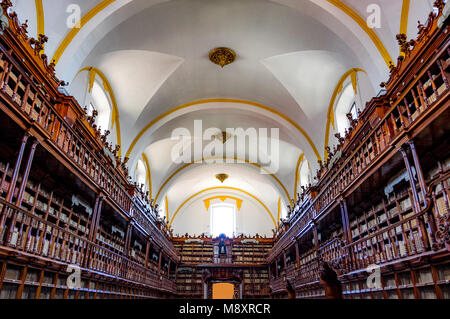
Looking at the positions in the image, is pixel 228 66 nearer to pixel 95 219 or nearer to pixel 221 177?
pixel 95 219

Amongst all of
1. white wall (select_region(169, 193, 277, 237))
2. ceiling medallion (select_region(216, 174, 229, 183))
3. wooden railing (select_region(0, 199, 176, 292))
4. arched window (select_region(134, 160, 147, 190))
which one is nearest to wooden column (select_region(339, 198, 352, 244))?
wooden railing (select_region(0, 199, 176, 292))

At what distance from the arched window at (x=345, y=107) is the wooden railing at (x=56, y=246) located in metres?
8.62

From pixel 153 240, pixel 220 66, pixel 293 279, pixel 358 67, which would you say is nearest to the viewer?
pixel 358 67

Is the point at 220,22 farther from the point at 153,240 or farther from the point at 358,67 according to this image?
the point at 153,240

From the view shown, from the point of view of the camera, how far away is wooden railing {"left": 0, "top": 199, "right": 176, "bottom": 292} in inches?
189

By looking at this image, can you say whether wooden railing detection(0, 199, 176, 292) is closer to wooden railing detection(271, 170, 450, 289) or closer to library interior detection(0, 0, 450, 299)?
library interior detection(0, 0, 450, 299)

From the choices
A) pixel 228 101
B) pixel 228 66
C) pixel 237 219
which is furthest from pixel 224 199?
pixel 228 66

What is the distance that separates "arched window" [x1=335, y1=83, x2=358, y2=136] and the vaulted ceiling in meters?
0.41

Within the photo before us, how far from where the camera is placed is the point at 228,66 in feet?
42.7

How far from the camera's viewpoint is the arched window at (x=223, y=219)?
82.9ft

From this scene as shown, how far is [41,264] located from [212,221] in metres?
20.5

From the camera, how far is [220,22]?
10.9m

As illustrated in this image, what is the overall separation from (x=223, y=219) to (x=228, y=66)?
15355mm
